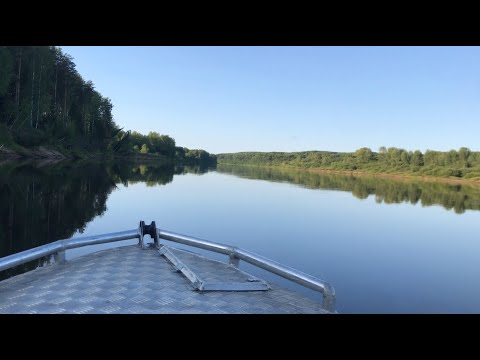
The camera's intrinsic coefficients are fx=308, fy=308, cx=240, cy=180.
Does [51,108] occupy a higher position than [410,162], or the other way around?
[51,108]

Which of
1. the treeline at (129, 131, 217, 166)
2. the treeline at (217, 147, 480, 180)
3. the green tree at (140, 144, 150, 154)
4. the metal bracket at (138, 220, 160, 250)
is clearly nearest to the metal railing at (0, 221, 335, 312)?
the metal bracket at (138, 220, 160, 250)

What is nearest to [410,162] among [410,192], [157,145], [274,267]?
[410,192]

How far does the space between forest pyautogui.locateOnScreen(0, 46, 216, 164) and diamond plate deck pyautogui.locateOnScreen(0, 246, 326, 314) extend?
124ft

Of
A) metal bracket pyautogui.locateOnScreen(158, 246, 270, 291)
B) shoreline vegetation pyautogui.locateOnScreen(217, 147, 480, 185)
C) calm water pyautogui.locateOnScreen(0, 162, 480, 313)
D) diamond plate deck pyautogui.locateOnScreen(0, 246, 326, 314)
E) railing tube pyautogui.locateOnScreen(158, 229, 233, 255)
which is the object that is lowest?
calm water pyautogui.locateOnScreen(0, 162, 480, 313)

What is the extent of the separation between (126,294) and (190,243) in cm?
235

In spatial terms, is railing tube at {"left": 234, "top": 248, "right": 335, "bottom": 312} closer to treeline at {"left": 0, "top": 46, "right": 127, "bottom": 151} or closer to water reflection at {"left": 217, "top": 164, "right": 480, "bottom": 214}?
water reflection at {"left": 217, "top": 164, "right": 480, "bottom": 214}

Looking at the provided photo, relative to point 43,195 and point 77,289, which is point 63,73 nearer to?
point 43,195

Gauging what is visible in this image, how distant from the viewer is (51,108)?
53.9 metres

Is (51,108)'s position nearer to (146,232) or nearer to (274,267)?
(146,232)

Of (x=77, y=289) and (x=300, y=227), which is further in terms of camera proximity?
(x=300, y=227)

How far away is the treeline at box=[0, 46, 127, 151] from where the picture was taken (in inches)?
1541
